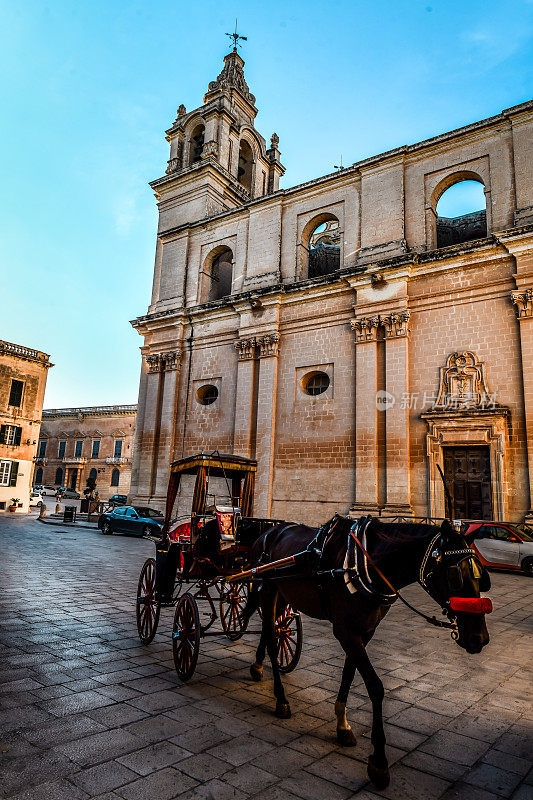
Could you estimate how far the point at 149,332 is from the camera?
2473 centimetres

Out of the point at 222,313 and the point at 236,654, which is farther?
the point at 222,313

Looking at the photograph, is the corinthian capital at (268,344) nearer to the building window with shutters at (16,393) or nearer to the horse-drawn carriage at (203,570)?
the horse-drawn carriage at (203,570)

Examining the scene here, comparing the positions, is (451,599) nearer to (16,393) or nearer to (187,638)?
(187,638)

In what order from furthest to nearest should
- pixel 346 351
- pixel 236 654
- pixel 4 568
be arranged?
pixel 346 351 < pixel 4 568 < pixel 236 654

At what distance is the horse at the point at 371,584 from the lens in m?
3.23

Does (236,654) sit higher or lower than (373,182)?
lower

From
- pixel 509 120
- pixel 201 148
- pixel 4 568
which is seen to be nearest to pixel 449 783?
pixel 4 568

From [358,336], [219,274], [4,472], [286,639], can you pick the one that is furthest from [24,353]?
[286,639]

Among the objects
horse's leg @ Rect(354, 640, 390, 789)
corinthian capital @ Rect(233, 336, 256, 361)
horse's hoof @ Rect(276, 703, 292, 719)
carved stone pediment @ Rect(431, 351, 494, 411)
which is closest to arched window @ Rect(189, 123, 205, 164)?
corinthian capital @ Rect(233, 336, 256, 361)

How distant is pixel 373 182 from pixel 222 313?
8.00 metres

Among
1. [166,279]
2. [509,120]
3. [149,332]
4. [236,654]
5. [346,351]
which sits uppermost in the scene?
[509,120]

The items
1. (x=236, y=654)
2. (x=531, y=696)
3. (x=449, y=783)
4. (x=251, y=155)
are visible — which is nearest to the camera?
(x=449, y=783)

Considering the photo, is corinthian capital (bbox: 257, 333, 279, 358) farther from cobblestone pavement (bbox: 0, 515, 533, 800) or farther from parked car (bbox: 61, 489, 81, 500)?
parked car (bbox: 61, 489, 81, 500)

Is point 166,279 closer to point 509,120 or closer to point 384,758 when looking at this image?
point 509,120
